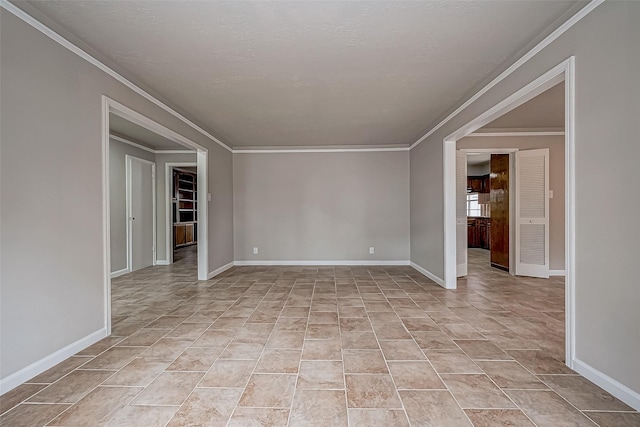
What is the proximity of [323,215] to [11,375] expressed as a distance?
4.77 m

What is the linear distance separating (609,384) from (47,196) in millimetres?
3888

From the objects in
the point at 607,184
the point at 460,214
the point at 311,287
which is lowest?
the point at 311,287

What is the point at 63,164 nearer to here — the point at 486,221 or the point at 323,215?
the point at 323,215

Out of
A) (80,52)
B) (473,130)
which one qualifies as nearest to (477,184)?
(473,130)

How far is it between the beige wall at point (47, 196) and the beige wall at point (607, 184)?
3.67m

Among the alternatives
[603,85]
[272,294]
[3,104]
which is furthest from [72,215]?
[603,85]

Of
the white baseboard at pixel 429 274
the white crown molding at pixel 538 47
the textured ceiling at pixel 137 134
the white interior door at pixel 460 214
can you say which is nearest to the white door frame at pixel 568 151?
the white crown molding at pixel 538 47

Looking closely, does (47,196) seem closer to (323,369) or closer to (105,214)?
(105,214)

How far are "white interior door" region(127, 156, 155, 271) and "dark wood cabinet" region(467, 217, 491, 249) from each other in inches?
357

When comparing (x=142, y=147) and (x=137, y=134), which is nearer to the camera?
(x=137, y=134)

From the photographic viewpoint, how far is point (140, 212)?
569cm

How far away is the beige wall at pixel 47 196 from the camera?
1.80 m

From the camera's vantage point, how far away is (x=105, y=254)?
2596 millimetres

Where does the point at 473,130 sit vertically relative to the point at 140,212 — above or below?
above
